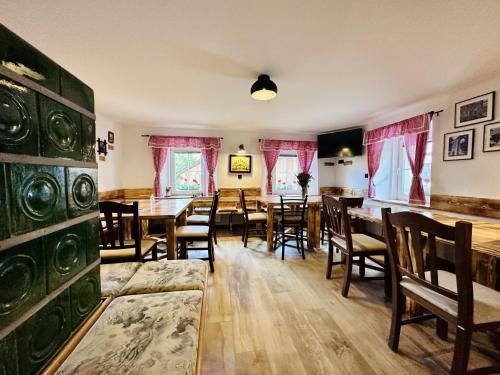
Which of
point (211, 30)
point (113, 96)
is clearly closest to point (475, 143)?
point (211, 30)

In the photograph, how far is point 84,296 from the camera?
85cm

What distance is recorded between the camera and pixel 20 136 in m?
0.57

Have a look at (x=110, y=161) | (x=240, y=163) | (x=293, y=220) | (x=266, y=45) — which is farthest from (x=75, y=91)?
(x=240, y=163)

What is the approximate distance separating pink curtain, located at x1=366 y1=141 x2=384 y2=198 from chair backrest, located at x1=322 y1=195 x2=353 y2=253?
2.34m

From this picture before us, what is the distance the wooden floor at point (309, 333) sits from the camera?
1.32 m

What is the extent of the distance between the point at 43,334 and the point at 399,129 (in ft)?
14.5

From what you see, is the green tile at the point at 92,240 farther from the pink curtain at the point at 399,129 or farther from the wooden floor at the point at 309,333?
the pink curtain at the point at 399,129

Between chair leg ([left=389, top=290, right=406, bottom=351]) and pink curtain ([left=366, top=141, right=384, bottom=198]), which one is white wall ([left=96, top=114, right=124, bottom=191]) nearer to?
chair leg ([left=389, top=290, right=406, bottom=351])

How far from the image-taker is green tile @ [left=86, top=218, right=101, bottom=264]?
0.88 m

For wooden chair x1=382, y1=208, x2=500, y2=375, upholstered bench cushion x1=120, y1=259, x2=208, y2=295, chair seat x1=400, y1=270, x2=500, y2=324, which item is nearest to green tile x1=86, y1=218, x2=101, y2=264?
upholstered bench cushion x1=120, y1=259, x2=208, y2=295

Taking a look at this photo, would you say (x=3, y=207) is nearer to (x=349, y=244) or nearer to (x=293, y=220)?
(x=349, y=244)

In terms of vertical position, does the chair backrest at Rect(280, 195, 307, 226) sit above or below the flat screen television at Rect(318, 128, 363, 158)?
below

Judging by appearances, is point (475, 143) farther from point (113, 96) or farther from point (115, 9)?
point (113, 96)

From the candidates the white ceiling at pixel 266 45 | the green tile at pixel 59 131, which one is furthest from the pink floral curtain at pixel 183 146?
the green tile at pixel 59 131
